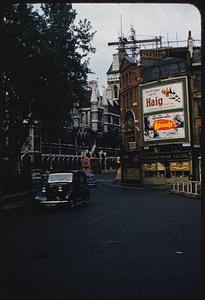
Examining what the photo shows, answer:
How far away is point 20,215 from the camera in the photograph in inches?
738

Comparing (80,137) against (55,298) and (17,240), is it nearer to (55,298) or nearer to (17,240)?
(17,240)

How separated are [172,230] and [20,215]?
8.18 m

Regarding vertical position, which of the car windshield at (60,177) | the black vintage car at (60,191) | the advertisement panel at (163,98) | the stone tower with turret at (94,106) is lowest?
the black vintage car at (60,191)

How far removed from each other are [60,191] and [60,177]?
126cm

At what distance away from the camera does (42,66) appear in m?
24.6

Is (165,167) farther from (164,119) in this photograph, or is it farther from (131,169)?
(131,169)

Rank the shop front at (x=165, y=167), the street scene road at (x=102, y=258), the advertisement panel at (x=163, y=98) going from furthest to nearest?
the advertisement panel at (x=163, y=98) → the shop front at (x=165, y=167) → the street scene road at (x=102, y=258)

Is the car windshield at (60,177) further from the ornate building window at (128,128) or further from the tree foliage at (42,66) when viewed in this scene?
the ornate building window at (128,128)

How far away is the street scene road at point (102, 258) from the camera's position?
6371 millimetres

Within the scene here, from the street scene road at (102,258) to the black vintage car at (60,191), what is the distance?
13.9ft

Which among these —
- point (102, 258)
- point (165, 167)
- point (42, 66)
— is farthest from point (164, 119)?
point (102, 258)

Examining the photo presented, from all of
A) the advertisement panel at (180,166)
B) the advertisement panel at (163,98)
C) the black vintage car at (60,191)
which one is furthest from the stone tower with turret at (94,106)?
the black vintage car at (60,191)

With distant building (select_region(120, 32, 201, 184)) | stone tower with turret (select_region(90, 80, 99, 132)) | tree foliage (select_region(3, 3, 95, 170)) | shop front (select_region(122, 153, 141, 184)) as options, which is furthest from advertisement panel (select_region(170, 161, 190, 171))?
stone tower with turret (select_region(90, 80, 99, 132))

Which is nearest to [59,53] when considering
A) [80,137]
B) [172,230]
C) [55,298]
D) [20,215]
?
[20,215]
